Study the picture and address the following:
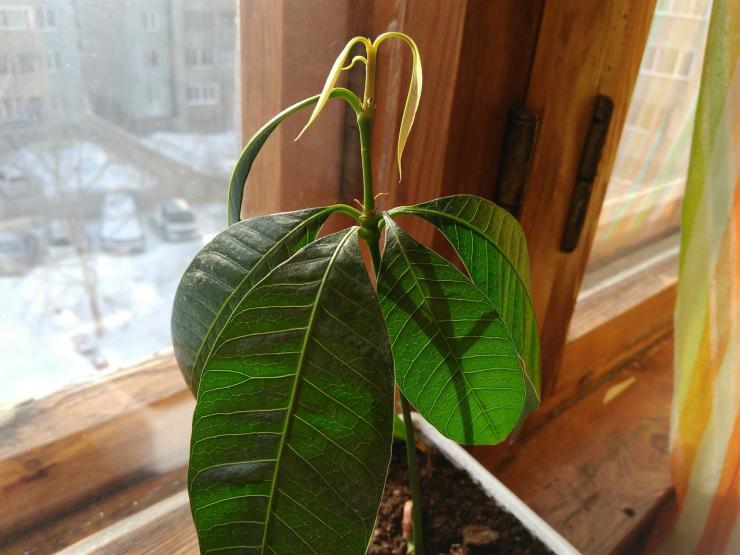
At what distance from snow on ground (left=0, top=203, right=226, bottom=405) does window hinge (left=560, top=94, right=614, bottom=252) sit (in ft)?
1.69

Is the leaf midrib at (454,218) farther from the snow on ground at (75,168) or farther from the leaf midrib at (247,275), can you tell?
the snow on ground at (75,168)

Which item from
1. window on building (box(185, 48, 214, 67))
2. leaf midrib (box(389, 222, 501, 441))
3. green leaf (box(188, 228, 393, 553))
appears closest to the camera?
green leaf (box(188, 228, 393, 553))

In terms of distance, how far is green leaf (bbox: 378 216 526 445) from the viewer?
0.51m

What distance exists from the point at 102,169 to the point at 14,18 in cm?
18

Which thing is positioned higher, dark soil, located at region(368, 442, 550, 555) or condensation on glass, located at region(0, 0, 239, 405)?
condensation on glass, located at region(0, 0, 239, 405)

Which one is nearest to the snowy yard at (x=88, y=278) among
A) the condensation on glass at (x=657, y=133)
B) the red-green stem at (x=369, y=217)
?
the red-green stem at (x=369, y=217)

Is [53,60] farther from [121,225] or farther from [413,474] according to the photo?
[413,474]

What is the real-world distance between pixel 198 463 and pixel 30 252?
431mm

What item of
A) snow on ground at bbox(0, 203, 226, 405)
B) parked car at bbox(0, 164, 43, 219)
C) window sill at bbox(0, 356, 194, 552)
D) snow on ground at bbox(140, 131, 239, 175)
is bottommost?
window sill at bbox(0, 356, 194, 552)

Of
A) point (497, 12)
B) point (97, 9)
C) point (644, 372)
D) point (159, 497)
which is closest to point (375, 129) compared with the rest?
point (497, 12)

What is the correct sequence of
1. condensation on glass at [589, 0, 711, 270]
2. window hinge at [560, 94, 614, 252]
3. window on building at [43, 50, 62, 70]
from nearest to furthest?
window on building at [43, 50, 62, 70] < window hinge at [560, 94, 614, 252] < condensation on glass at [589, 0, 711, 270]

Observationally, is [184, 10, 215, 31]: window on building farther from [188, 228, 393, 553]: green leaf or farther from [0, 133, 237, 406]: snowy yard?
[188, 228, 393, 553]: green leaf

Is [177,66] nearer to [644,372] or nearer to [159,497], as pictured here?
[159,497]

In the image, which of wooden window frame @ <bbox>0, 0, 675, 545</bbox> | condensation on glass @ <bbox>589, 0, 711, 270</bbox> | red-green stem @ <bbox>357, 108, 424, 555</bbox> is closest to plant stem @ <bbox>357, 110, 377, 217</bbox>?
red-green stem @ <bbox>357, 108, 424, 555</bbox>
